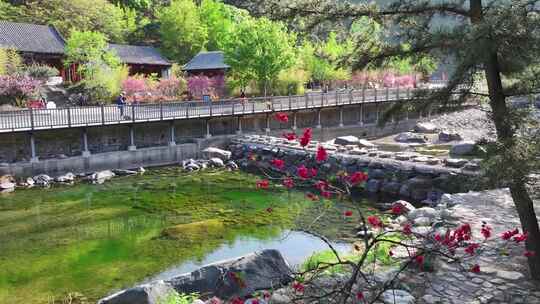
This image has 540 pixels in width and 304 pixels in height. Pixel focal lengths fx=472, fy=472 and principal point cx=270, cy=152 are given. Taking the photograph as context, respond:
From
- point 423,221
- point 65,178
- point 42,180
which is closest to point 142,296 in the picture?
point 423,221

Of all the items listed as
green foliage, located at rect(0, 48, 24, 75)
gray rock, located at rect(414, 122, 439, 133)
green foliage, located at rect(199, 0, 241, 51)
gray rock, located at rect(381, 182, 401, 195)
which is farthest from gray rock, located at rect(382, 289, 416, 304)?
green foliage, located at rect(199, 0, 241, 51)

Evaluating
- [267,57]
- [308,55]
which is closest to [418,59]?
[267,57]

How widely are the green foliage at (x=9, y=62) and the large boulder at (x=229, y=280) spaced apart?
1147 inches

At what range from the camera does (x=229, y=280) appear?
768cm

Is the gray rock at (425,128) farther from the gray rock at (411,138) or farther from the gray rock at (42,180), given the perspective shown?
the gray rock at (42,180)

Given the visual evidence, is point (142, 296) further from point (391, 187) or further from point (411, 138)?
point (411, 138)

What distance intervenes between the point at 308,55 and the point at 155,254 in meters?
38.4

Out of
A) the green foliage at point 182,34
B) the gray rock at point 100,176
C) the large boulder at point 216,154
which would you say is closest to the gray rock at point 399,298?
the gray rock at point 100,176

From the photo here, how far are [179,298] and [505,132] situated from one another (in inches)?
194

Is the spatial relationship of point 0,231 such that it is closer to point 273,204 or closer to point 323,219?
point 273,204

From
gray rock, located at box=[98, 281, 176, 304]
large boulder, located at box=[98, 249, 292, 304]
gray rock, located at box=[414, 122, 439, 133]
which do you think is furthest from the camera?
gray rock, located at box=[414, 122, 439, 133]

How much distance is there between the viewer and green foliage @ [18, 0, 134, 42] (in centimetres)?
4928

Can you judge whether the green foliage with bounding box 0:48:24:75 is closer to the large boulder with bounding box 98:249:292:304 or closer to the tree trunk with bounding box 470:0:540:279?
the large boulder with bounding box 98:249:292:304

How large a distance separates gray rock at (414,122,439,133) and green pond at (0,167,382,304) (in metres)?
19.7
